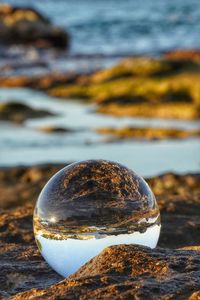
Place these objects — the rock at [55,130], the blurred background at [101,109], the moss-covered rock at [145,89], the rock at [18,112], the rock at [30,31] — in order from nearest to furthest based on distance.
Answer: the blurred background at [101,109] < the rock at [55,130] < the rock at [18,112] < the moss-covered rock at [145,89] < the rock at [30,31]

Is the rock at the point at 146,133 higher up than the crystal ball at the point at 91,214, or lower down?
lower down

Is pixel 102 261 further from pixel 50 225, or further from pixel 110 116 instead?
pixel 110 116

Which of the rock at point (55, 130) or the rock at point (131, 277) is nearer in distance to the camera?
the rock at point (131, 277)

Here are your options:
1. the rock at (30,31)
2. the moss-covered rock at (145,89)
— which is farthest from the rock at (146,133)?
the rock at (30,31)

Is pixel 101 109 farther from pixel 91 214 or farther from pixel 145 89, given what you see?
pixel 91 214

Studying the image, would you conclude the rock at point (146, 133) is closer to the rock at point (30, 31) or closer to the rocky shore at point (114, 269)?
the rocky shore at point (114, 269)

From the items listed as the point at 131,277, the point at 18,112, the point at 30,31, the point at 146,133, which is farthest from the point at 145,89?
the point at 30,31

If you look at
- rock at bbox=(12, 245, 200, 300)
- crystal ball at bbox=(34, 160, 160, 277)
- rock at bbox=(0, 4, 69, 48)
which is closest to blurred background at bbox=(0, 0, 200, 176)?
rock at bbox=(0, 4, 69, 48)
